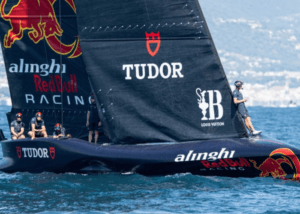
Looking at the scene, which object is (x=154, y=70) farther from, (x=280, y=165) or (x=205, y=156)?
(x=280, y=165)

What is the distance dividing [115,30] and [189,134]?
2.73 m

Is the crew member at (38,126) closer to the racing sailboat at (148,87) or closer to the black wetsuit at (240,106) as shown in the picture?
the racing sailboat at (148,87)

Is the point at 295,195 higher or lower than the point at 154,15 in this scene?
lower

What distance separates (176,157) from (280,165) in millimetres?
2093

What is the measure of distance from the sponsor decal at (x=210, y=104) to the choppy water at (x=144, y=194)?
1.34m

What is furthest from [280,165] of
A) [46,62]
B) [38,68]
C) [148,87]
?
[38,68]

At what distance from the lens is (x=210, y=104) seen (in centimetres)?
1277

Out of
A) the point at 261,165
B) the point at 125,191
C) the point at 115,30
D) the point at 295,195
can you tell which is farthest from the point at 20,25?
the point at 295,195

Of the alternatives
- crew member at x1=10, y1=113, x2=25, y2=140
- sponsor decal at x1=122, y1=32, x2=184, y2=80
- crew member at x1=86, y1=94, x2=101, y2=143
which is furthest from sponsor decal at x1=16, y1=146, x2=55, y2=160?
sponsor decal at x1=122, y1=32, x2=184, y2=80

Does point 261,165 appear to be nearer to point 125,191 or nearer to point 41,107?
point 125,191

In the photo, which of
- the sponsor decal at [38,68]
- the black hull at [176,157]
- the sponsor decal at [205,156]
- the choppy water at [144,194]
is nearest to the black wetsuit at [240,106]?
the black hull at [176,157]

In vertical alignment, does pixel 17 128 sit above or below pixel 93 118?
below

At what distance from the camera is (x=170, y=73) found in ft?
42.0

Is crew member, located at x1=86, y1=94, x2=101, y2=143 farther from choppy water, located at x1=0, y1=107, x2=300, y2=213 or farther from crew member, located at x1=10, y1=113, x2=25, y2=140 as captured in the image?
choppy water, located at x1=0, y1=107, x2=300, y2=213
